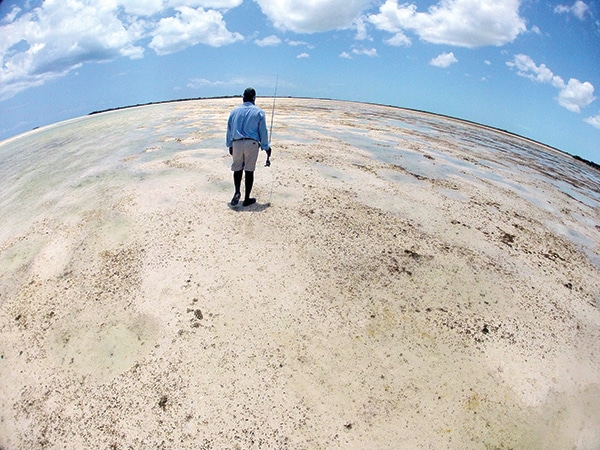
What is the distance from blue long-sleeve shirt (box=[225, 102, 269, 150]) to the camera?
4664 millimetres

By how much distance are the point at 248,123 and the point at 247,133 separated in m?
0.14

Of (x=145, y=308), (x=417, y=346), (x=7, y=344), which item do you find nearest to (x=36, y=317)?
(x=7, y=344)

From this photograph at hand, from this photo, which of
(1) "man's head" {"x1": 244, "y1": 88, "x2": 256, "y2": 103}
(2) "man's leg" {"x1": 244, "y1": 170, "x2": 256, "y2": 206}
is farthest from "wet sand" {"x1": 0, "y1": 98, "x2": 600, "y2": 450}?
(1) "man's head" {"x1": 244, "y1": 88, "x2": 256, "y2": 103}

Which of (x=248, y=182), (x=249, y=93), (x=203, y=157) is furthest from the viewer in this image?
(x=203, y=157)

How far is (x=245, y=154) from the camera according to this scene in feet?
15.8

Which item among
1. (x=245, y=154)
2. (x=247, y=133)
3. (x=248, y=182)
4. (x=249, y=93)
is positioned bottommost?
(x=248, y=182)

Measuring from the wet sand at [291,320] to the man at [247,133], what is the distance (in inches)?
26.7

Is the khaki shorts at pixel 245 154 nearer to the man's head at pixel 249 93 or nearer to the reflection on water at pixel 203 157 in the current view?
the man's head at pixel 249 93

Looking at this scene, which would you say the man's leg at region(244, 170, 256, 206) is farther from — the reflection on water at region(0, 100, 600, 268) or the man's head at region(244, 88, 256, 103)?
the reflection on water at region(0, 100, 600, 268)

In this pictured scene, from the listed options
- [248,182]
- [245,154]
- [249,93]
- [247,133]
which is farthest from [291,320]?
[249,93]

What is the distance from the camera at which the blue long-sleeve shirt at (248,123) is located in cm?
466

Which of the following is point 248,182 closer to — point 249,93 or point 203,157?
point 249,93

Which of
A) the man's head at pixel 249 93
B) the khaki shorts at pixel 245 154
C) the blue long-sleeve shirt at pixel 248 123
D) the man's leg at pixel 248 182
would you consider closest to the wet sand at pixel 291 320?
the man's leg at pixel 248 182

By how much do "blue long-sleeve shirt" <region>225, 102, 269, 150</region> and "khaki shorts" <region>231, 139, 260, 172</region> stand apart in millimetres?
74
